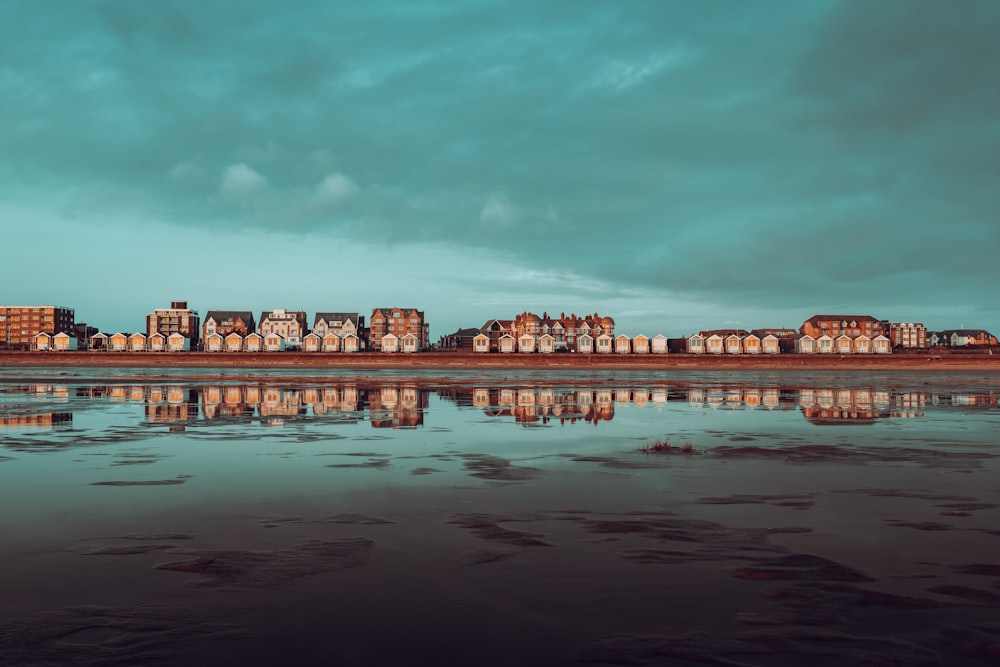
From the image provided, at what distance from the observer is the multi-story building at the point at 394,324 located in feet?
540

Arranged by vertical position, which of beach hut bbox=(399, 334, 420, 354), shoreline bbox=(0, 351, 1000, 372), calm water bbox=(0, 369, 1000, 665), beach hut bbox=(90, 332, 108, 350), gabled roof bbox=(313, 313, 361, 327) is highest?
gabled roof bbox=(313, 313, 361, 327)

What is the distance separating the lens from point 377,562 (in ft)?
21.0

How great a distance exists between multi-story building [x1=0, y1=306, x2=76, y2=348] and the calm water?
209 metres

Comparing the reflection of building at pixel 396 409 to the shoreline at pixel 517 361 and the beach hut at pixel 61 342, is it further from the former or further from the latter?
the beach hut at pixel 61 342

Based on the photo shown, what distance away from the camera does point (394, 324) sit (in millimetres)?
165750

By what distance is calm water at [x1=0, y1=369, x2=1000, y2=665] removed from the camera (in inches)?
181

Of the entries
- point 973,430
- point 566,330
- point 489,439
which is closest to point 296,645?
point 489,439

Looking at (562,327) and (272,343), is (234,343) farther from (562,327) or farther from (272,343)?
(562,327)

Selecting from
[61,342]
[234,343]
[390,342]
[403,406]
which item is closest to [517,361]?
[390,342]

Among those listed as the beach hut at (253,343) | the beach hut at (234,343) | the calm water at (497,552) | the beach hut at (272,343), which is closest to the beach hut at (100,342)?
the beach hut at (234,343)

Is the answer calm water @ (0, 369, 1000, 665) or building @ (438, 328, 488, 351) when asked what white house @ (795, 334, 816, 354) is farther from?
calm water @ (0, 369, 1000, 665)

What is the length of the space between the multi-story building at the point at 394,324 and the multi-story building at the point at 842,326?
96903mm

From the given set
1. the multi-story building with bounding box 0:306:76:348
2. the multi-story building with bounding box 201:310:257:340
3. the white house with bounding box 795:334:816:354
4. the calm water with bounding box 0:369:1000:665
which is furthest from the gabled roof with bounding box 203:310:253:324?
the calm water with bounding box 0:369:1000:665

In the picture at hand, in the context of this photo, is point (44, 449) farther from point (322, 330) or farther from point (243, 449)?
point (322, 330)
